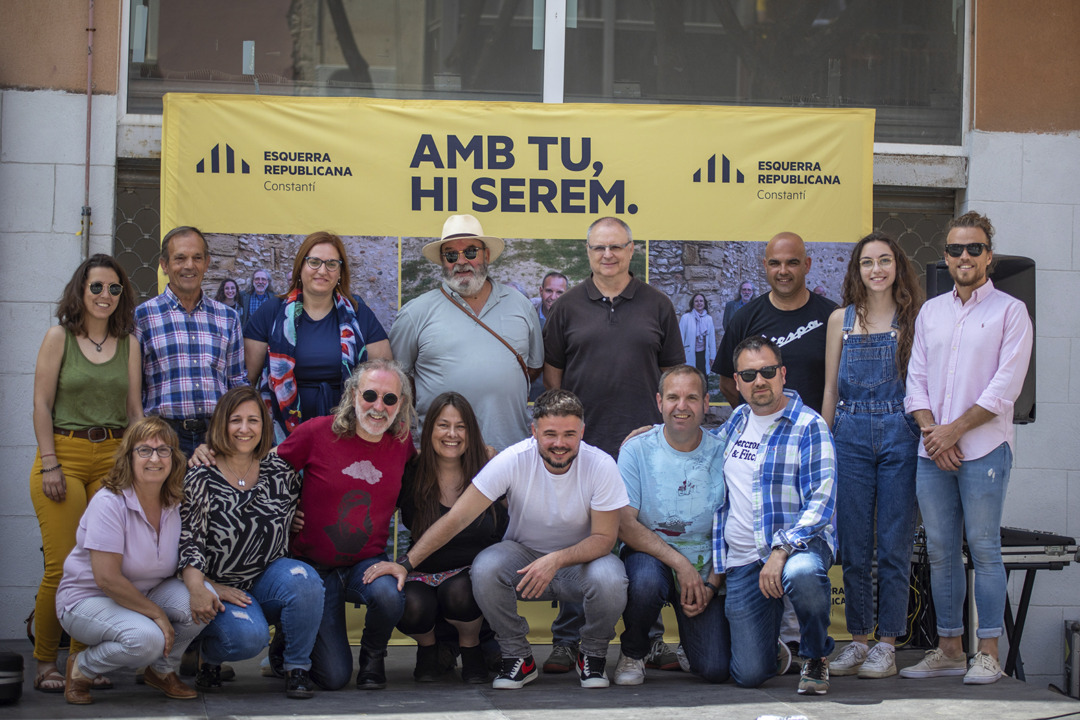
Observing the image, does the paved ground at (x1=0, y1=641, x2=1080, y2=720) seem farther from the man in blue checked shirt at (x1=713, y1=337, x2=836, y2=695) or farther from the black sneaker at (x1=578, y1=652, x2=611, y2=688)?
the man in blue checked shirt at (x1=713, y1=337, x2=836, y2=695)

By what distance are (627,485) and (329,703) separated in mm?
1375

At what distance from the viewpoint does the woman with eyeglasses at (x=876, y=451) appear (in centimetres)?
431

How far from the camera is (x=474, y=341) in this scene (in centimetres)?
465

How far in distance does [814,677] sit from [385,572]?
1.60 metres

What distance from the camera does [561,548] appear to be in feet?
13.8

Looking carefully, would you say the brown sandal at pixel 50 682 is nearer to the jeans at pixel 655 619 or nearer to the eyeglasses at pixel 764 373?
the jeans at pixel 655 619

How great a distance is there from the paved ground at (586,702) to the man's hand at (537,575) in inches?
14.4

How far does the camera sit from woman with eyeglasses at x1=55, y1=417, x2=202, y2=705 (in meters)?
3.71

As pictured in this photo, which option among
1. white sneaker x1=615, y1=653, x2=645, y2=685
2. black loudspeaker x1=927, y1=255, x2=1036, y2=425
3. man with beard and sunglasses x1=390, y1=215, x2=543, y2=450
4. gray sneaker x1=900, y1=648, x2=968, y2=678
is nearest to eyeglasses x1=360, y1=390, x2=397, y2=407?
man with beard and sunglasses x1=390, y1=215, x2=543, y2=450

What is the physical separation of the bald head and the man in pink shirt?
0.59 metres

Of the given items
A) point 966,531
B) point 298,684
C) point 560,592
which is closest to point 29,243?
point 298,684

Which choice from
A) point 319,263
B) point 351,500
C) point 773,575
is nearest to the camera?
point 773,575

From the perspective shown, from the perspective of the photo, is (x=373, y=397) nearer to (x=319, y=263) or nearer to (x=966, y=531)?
(x=319, y=263)

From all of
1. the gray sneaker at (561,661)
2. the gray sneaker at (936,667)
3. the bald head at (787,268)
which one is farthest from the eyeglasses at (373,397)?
the gray sneaker at (936,667)
